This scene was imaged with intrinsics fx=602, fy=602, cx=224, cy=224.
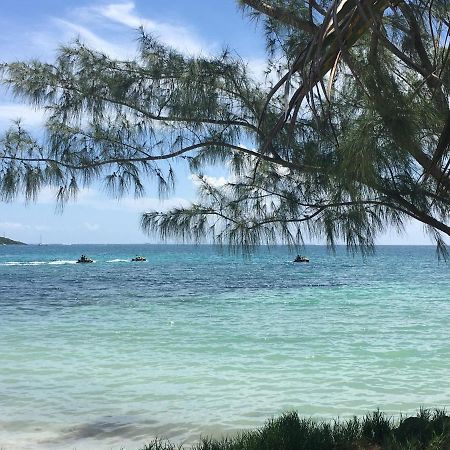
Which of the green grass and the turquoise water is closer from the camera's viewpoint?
the green grass

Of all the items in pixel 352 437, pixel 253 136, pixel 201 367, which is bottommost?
pixel 201 367

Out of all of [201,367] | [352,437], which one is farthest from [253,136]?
[201,367]

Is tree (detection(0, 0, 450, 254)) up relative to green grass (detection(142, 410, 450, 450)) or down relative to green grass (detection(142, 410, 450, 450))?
up

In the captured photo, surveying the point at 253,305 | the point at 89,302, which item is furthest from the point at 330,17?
the point at 89,302

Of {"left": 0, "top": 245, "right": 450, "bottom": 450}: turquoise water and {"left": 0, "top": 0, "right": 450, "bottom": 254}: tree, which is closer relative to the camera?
{"left": 0, "top": 0, "right": 450, "bottom": 254}: tree

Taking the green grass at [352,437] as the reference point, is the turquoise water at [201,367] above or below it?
below

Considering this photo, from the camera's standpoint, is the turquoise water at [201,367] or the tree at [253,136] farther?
the turquoise water at [201,367]

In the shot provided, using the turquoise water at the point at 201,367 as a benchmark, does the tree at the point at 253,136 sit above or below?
above

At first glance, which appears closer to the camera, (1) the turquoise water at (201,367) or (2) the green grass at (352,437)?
(2) the green grass at (352,437)

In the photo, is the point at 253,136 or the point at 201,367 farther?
the point at 201,367

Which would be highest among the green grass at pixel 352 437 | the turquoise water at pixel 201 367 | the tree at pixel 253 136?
the tree at pixel 253 136

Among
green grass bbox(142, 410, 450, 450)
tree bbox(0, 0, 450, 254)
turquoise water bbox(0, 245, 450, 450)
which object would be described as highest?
tree bbox(0, 0, 450, 254)

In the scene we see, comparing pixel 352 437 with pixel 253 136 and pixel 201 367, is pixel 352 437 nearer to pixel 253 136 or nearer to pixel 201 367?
pixel 253 136

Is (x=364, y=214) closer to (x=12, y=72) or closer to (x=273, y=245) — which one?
(x=273, y=245)
